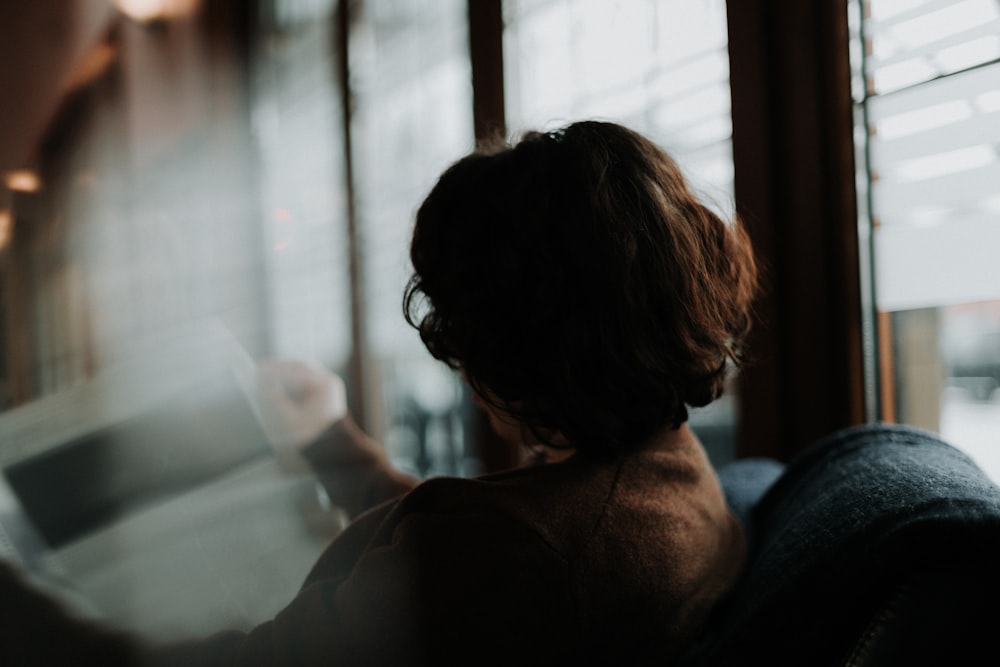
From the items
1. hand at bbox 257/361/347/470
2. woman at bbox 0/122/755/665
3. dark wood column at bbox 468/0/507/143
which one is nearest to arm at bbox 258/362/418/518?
hand at bbox 257/361/347/470

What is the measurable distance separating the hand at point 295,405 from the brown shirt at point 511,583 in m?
0.32

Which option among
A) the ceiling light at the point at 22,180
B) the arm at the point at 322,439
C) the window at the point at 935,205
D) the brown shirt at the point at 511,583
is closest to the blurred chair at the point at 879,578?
the brown shirt at the point at 511,583

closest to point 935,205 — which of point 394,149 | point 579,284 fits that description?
point 579,284

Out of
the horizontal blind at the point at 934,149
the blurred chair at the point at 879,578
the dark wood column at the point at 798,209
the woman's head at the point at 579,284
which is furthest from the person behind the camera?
the dark wood column at the point at 798,209

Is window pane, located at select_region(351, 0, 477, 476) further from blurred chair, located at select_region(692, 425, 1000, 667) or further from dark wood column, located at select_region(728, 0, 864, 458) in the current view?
blurred chair, located at select_region(692, 425, 1000, 667)

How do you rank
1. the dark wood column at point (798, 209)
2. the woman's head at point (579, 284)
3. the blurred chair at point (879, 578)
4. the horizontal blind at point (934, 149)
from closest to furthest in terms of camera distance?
the blurred chair at point (879, 578) → the woman's head at point (579, 284) → the horizontal blind at point (934, 149) → the dark wood column at point (798, 209)

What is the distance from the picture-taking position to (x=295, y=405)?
0.88m

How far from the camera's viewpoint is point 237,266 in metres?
1.08

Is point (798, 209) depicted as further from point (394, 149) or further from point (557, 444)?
point (394, 149)

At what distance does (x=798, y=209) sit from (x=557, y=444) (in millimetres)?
492

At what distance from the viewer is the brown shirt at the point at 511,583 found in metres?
0.46

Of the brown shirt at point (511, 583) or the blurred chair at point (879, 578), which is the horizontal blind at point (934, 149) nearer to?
the blurred chair at point (879, 578)

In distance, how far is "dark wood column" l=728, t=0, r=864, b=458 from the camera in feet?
2.71

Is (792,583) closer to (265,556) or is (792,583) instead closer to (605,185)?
(605,185)
